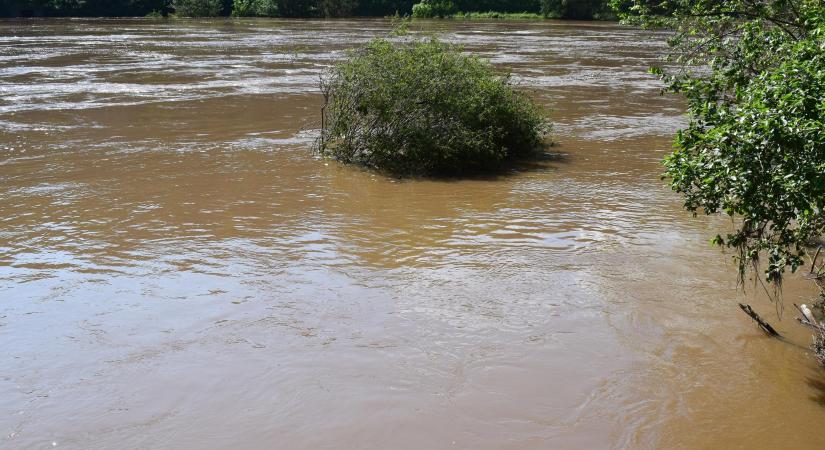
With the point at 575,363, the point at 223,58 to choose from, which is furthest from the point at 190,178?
the point at 223,58

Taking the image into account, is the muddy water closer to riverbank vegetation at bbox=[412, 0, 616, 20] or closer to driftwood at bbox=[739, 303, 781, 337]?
driftwood at bbox=[739, 303, 781, 337]

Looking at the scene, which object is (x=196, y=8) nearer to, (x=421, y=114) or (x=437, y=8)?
(x=437, y=8)

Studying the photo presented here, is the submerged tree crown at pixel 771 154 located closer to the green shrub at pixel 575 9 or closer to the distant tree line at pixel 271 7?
the green shrub at pixel 575 9

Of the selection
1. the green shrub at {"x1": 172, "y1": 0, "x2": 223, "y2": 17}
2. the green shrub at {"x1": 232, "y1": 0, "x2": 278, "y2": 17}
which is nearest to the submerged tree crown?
the green shrub at {"x1": 232, "y1": 0, "x2": 278, "y2": 17}

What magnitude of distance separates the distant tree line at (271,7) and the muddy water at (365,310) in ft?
202

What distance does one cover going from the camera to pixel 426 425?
227 inches

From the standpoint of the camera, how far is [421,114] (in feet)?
42.9

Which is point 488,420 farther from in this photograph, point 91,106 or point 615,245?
point 91,106

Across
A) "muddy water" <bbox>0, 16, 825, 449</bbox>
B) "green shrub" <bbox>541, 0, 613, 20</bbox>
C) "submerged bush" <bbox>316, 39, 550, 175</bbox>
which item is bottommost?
"muddy water" <bbox>0, 16, 825, 449</bbox>

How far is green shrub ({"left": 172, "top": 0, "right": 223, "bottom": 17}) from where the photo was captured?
249ft

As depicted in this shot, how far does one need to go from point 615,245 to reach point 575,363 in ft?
10.8

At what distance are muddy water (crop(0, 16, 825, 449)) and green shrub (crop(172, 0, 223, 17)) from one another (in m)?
64.1

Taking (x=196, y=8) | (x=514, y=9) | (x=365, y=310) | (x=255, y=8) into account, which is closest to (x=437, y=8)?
(x=514, y=9)

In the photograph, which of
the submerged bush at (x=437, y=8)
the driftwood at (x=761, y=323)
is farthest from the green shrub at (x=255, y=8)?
the driftwood at (x=761, y=323)
